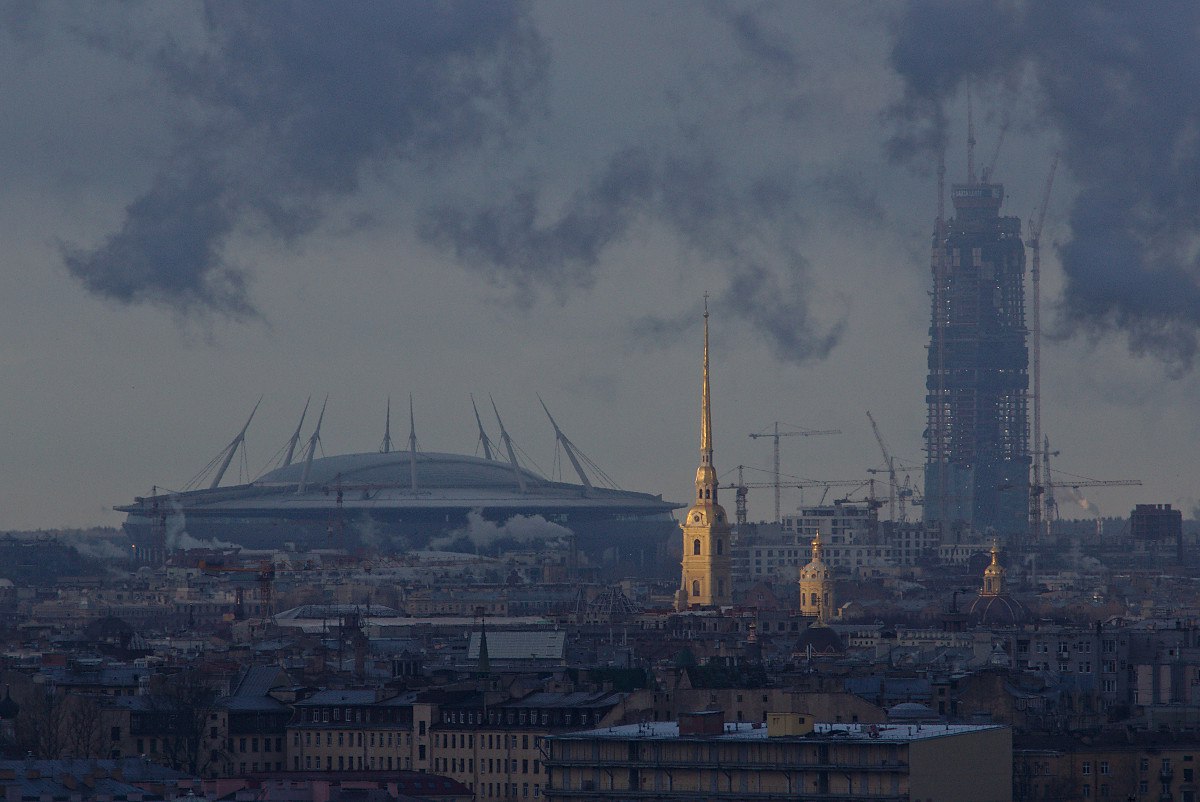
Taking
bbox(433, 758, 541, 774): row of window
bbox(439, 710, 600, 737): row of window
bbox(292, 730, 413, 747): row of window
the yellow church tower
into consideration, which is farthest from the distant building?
the yellow church tower

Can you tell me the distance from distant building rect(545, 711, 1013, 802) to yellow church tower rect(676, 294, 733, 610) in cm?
10645

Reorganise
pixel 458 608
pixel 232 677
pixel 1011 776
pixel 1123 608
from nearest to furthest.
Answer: pixel 1011 776 → pixel 232 677 → pixel 1123 608 → pixel 458 608

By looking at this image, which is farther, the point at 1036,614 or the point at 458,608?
the point at 458,608

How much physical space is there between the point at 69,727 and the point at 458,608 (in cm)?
10874

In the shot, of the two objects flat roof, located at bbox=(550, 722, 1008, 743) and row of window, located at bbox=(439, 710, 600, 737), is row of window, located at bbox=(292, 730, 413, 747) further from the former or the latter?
flat roof, located at bbox=(550, 722, 1008, 743)

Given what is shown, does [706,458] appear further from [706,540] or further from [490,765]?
[490,765]

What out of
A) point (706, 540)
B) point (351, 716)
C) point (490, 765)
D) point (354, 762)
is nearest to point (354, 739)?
point (354, 762)

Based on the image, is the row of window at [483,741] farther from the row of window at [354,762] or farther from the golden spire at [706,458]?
the golden spire at [706,458]

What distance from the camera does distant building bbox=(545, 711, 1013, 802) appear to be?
62.0 metres

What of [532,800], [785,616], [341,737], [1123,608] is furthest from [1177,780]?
[1123,608]

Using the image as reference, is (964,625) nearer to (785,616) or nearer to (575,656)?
(785,616)

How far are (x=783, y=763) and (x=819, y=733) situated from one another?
1.74m

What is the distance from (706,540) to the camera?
174 meters

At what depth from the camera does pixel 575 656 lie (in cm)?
11844
